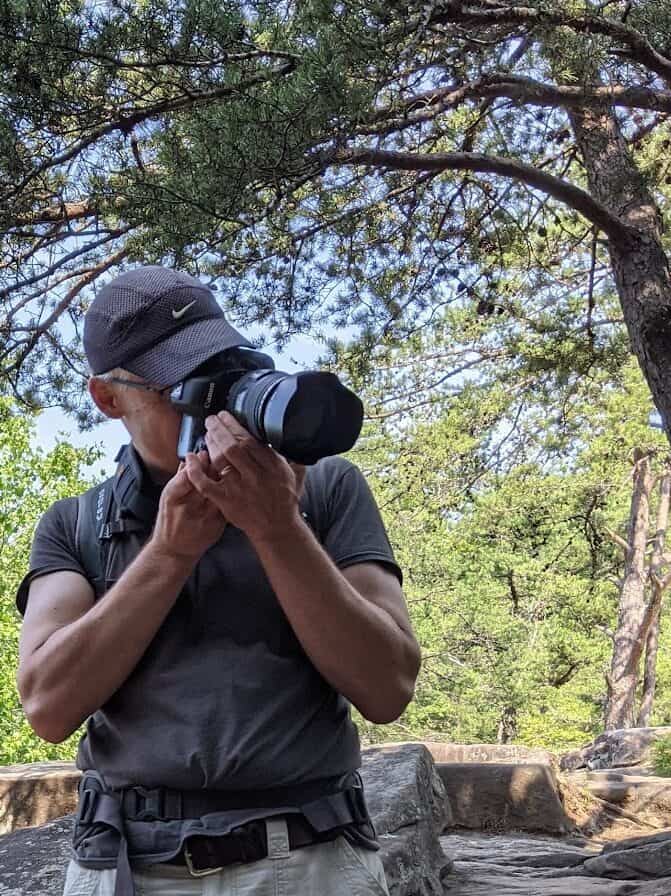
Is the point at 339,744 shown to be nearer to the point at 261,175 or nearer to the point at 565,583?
the point at 261,175

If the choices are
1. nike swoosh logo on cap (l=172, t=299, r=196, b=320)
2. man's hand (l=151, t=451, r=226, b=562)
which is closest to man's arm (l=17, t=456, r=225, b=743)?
man's hand (l=151, t=451, r=226, b=562)

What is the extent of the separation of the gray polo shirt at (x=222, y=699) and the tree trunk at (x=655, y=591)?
14943 mm

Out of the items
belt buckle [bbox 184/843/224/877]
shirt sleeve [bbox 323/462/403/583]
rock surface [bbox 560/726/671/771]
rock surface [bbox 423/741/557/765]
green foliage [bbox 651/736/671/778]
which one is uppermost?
shirt sleeve [bbox 323/462/403/583]

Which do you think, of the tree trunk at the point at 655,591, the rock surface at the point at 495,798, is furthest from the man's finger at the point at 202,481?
the tree trunk at the point at 655,591

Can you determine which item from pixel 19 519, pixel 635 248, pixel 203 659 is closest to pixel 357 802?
pixel 203 659

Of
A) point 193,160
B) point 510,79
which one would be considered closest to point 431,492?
point 510,79

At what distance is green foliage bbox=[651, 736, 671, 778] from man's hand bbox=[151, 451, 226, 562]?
8.16m

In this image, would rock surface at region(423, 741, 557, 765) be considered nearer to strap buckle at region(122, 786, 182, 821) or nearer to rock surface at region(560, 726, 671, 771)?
rock surface at region(560, 726, 671, 771)

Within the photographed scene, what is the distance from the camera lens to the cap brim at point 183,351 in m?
1.12

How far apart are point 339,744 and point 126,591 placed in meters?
0.29

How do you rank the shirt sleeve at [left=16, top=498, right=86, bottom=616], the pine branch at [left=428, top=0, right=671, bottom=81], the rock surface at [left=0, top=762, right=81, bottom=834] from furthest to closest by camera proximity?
the rock surface at [left=0, top=762, right=81, bottom=834] → the pine branch at [left=428, top=0, right=671, bottom=81] → the shirt sleeve at [left=16, top=498, right=86, bottom=616]

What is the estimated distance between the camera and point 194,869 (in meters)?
1.01

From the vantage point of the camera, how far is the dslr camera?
96 centimetres

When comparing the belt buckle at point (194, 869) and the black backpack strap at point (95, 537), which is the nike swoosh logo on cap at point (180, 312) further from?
the belt buckle at point (194, 869)
